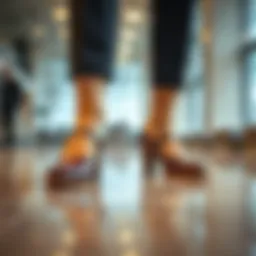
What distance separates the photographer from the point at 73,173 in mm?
1114

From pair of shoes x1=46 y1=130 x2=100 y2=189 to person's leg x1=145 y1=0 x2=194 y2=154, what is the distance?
0.27 meters

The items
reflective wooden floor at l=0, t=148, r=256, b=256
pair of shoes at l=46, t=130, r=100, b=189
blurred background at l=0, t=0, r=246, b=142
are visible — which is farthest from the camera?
blurred background at l=0, t=0, r=246, b=142

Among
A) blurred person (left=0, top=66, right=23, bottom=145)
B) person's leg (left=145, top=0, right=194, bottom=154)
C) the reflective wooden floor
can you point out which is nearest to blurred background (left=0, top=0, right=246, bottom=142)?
blurred person (left=0, top=66, right=23, bottom=145)

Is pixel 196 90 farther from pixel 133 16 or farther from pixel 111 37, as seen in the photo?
pixel 111 37

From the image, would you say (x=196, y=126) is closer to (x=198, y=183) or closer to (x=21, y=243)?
(x=198, y=183)

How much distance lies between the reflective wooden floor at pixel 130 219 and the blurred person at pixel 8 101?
3772mm

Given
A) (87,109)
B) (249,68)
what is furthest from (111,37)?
(249,68)

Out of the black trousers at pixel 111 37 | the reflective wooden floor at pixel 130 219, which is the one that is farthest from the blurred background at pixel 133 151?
the black trousers at pixel 111 37

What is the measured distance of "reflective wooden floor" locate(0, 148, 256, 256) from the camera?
0.51m

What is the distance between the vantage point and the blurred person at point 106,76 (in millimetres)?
1218

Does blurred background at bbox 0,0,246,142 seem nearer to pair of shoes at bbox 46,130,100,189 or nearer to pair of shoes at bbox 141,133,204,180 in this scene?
pair of shoes at bbox 141,133,204,180

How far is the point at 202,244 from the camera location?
1.71 ft

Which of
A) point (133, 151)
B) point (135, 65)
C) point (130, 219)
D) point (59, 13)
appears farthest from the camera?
point (135, 65)

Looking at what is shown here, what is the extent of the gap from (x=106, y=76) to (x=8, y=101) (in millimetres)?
3875
